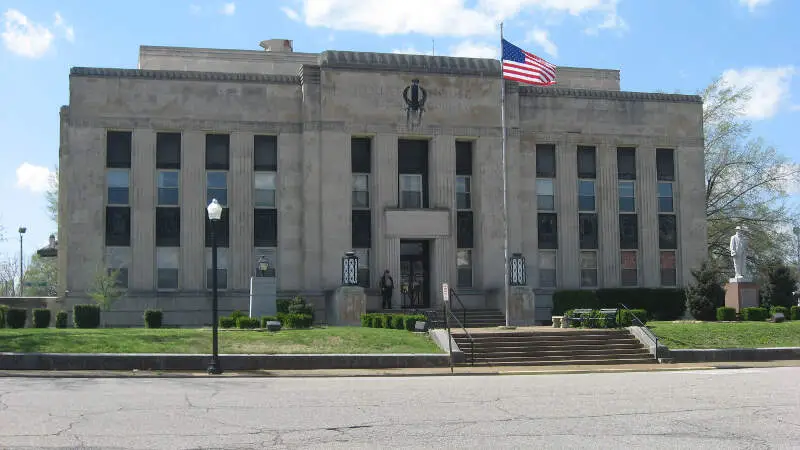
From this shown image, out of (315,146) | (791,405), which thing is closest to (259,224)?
(315,146)

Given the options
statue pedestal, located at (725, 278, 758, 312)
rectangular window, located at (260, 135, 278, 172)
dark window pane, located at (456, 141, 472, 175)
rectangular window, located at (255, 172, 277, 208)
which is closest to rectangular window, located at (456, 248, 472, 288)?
dark window pane, located at (456, 141, 472, 175)

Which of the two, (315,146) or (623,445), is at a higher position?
(315,146)

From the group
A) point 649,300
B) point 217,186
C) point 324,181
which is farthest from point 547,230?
point 217,186

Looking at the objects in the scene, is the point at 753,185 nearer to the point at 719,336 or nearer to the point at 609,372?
the point at 719,336

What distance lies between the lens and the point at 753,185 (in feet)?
183

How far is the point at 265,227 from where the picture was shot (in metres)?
43.0

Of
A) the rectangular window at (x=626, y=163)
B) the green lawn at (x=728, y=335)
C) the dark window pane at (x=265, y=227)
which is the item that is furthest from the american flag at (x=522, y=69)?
the dark window pane at (x=265, y=227)

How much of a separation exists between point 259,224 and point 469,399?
26970 mm

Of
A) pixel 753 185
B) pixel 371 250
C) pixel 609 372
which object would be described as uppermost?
pixel 753 185

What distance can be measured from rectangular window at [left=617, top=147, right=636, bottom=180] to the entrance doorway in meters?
11.0

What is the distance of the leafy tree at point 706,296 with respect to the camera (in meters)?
39.1

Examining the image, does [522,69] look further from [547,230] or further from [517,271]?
[547,230]

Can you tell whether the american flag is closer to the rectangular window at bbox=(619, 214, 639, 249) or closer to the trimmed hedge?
the trimmed hedge

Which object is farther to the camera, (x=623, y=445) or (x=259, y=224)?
(x=259, y=224)
